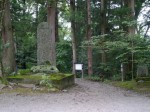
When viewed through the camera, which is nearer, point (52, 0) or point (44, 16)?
point (52, 0)

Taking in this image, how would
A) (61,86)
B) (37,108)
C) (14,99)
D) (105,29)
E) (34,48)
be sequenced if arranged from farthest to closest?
(34,48) → (105,29) → (61,86) → (14,99) → (37,108)

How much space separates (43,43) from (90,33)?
7186 mm

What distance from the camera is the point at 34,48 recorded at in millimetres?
24094

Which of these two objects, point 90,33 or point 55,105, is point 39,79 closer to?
point 55,105

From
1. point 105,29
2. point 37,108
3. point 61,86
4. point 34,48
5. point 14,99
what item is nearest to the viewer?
point 37,108

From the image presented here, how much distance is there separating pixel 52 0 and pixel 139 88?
6.82 metres

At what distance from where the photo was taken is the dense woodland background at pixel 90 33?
14.4 meters

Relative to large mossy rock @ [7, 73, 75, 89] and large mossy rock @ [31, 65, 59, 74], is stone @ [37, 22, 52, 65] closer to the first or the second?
large mossy rock @ [31, 65, 59, 74]

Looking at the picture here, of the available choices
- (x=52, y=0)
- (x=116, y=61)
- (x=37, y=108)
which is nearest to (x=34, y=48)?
(x=116, y=61)

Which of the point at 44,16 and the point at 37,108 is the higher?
the point at 44,16

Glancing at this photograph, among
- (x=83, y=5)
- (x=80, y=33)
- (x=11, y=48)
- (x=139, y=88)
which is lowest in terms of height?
(x=139, y=88)

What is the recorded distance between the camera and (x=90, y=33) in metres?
19.5

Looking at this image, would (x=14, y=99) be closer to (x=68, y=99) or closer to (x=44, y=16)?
(x=68, y=99)

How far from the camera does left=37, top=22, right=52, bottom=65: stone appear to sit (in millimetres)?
12789
